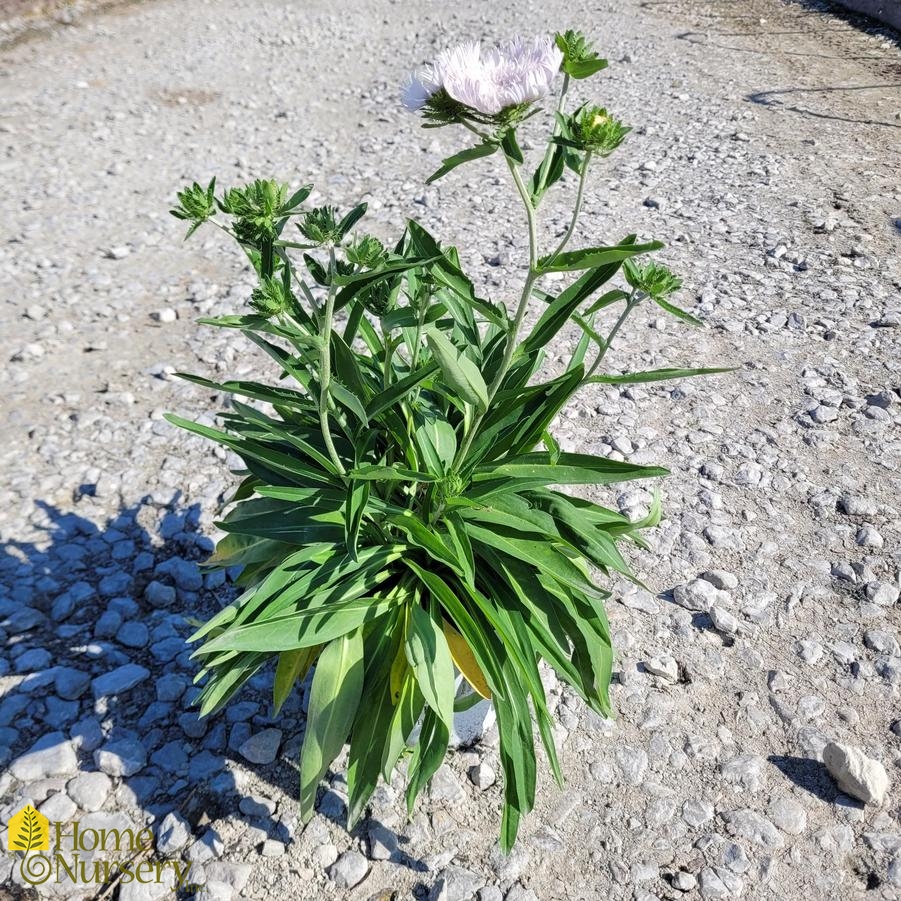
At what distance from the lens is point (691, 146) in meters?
6.61

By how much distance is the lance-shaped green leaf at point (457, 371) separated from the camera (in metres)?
1.66

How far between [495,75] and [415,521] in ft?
3.48

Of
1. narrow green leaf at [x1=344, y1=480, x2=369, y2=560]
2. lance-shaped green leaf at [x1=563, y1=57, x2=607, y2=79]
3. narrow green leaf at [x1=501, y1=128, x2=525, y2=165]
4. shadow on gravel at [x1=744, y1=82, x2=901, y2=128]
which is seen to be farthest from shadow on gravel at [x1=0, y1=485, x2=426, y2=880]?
shadow on gravel at [x1=744, y1=82, x2=901, y2=128]

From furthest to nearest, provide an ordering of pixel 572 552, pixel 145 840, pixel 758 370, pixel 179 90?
pixel 179 90 < pixel 758 370 < pixel 145 840 < pixel 572 552

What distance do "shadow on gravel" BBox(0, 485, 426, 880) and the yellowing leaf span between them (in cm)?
56

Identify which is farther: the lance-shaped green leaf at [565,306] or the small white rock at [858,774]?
the small white rock at [858,774]

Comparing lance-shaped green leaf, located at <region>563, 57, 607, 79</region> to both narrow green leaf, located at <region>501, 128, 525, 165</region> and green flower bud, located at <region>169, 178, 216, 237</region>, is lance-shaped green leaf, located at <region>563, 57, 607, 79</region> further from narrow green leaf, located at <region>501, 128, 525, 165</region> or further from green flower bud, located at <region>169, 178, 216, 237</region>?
green flower bud, located at <region>169, 178, 216, 237</region>

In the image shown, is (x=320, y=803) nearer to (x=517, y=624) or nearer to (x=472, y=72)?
(x=517, y=624)

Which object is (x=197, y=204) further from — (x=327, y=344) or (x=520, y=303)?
(x=520, y=303)

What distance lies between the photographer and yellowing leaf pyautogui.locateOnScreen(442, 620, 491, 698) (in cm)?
208

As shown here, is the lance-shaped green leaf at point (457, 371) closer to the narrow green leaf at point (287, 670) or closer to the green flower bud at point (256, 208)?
the green flower bud at point (256, 208)

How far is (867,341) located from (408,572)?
128 inches

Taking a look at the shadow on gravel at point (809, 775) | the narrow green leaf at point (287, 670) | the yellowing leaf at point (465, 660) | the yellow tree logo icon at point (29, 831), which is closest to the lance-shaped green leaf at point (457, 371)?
the yellowing leaf at point (465, 660)

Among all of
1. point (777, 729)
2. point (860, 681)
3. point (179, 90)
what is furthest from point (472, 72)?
point (179, 90)
